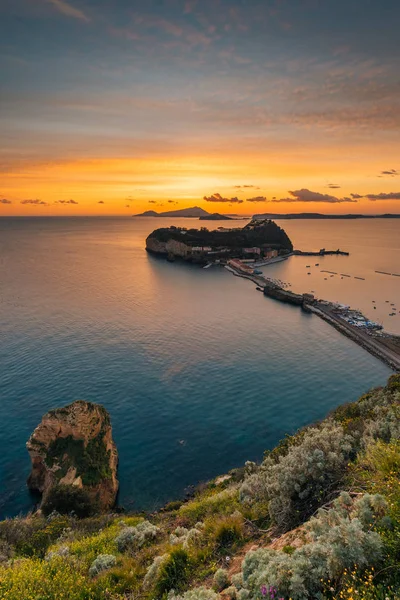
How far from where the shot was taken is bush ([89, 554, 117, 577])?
1125 cm

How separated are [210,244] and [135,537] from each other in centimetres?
17196

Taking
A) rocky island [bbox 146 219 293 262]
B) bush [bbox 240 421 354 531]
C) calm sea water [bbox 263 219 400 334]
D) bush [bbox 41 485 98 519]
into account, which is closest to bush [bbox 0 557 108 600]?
bush [bbox 240 421 354 531]

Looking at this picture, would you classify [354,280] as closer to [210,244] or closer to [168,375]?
[210,244]

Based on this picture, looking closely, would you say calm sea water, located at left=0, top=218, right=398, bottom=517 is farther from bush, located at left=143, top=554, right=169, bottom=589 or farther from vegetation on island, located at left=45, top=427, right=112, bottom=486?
bush, located at left=143, top=554, right=169, bottom=589

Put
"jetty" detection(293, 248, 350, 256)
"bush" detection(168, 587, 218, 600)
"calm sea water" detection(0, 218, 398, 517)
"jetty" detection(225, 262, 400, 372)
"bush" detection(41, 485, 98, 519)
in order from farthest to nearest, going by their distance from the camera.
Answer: "jetty" detection(293, 248, 350, 256)
"jetty" detection(225, 262, 400, 372)
"calm sea water" detection(0, 218, 398, 517)
"bush" detection(41, 485, 98, 519)
"bush" detection(168, 587, 218, 600)

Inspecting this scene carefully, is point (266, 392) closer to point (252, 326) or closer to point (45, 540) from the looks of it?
point (252, 326)

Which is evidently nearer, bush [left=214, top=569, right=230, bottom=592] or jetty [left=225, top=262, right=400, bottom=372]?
bush [left=214, top=569, right=230, bottom=592]

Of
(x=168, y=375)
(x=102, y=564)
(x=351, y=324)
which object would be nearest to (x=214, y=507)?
(x=102, y=564)

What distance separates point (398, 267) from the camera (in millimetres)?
146750

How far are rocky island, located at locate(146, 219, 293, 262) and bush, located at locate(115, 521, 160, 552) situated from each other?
149m

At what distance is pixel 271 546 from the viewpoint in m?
9.64

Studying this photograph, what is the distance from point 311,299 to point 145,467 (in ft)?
233

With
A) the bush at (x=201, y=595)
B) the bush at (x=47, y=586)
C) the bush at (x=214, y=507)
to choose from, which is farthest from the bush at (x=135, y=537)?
the bush at (x=201, y=595)

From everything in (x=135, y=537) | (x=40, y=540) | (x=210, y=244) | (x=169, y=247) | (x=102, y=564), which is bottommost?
(x=40, y=540)
